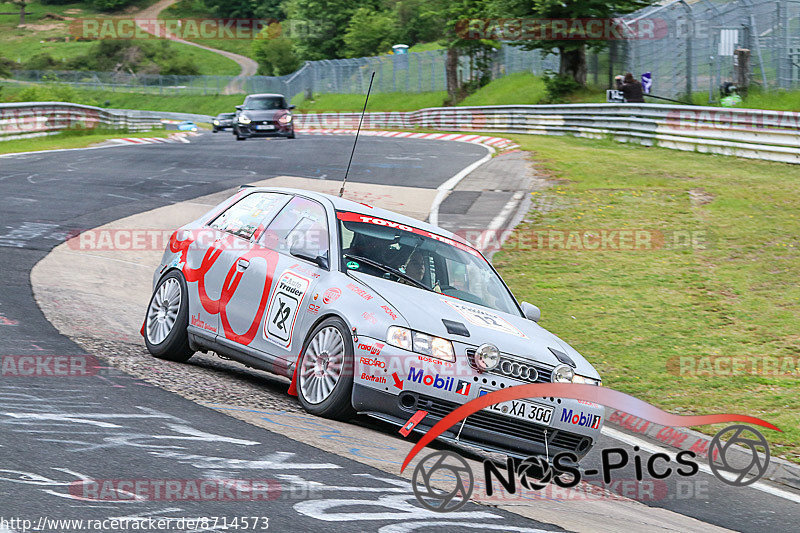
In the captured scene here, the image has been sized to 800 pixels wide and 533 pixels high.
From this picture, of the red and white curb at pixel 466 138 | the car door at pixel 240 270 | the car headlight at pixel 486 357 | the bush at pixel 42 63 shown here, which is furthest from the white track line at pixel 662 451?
the bush at pixel 42 63

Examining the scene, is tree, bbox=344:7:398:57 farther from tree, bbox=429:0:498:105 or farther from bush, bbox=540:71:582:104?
bush, bbox=540:71:582:104

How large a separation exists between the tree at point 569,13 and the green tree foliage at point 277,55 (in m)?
62.9

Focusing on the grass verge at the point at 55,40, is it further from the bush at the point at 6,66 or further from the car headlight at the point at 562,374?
the car headlight at the point at 562,374

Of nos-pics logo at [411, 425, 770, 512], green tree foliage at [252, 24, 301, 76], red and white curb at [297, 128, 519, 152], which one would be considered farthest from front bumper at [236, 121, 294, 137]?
green tree foliage at [252, 24, 301, 76]

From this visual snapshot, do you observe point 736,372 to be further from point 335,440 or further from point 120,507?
point 120,507

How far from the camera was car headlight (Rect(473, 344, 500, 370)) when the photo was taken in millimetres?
6480

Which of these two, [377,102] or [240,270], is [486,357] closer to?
[240,270]

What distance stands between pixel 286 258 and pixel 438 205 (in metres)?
11.3

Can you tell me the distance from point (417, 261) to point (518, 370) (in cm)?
153

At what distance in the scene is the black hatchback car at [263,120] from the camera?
36.1 metres

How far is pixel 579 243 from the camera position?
16078mm

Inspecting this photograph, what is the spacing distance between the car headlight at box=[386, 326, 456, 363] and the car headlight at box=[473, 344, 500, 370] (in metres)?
0.16

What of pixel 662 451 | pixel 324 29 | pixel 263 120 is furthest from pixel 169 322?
pixel 324 29

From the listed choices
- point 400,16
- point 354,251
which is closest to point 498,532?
point 354,251
